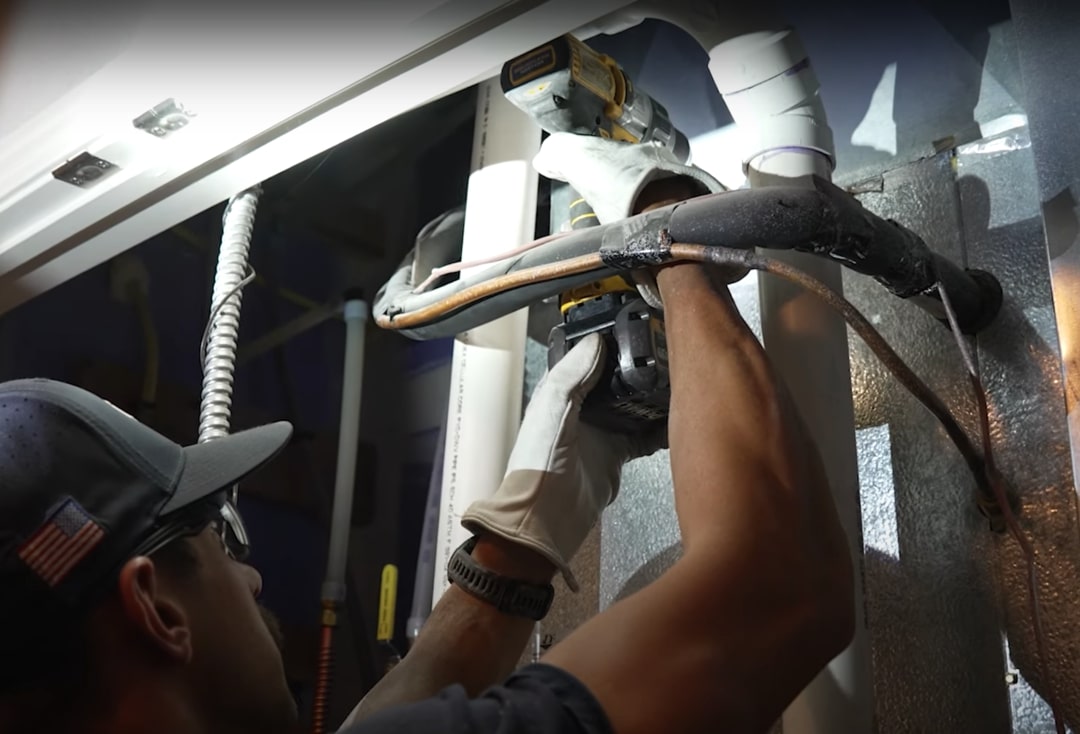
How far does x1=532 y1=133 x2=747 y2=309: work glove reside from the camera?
831mm

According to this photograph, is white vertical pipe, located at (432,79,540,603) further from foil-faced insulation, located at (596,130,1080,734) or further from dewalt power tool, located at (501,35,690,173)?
foil-faced insulation, located at (596,130,1080,734)

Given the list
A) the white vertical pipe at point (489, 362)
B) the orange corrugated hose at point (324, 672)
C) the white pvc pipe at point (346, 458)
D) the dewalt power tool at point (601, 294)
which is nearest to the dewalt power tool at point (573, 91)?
the dewalt power tool at point (601, 294)

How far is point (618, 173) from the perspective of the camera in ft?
2.78

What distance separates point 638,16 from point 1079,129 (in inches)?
16.9

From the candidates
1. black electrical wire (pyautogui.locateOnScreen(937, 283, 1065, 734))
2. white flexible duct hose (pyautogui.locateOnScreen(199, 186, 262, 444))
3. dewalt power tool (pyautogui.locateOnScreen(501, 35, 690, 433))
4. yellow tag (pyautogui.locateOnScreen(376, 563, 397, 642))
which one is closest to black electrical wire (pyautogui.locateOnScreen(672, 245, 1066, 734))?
black electrical wire (pyautogui.locateOnScreen(937, 283, 1065, 734))

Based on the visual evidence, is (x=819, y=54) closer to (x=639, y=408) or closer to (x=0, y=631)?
(x=639, y=408)

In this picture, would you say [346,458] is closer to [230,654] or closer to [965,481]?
[230,654]

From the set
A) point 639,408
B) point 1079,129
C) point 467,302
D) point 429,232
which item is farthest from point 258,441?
point 1079,129

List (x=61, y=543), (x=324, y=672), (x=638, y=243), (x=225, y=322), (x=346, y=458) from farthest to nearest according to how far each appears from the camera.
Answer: (x=346, y=458), (x=324, y=672), (x=225, y=322), (x=638, y=243), (x=61, y=543)

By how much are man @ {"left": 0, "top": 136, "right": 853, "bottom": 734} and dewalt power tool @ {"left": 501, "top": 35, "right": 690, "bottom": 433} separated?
0.29 ft

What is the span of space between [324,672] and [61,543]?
2.48 feet

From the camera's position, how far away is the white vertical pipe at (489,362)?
1106mm

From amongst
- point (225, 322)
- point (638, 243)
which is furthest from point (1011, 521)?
point (225, 322)

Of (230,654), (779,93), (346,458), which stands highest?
(779,93)
